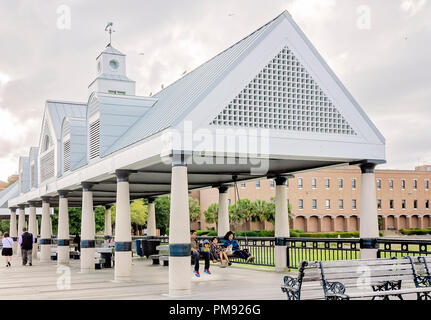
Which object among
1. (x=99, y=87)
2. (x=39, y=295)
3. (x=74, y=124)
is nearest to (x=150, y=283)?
(x=39, y=295)

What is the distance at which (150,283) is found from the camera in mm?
19078

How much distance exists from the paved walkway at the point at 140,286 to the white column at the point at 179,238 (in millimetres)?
421

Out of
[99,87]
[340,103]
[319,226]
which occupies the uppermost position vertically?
[99,87]

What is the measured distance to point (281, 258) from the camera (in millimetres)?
22812

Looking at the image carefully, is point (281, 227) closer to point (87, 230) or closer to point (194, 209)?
point (87, 230)

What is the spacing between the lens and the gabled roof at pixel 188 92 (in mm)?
16469

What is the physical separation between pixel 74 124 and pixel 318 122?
13.7m

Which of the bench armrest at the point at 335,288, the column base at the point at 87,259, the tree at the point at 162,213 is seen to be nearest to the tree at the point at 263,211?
the tree at the point at 162,213

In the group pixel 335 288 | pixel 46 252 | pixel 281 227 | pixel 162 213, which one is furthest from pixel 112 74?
pixel 162 213

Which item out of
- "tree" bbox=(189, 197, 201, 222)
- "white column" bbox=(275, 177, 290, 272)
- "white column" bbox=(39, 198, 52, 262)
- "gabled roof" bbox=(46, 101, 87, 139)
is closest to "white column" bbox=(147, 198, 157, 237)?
"white column" bbox=(39, 198, 52, 262)

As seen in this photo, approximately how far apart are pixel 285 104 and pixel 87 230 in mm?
11515

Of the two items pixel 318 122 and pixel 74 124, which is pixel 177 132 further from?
pixel 74 124

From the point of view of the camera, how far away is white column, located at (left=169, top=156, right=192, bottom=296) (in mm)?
15164

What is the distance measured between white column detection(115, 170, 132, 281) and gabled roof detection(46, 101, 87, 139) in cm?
1328
